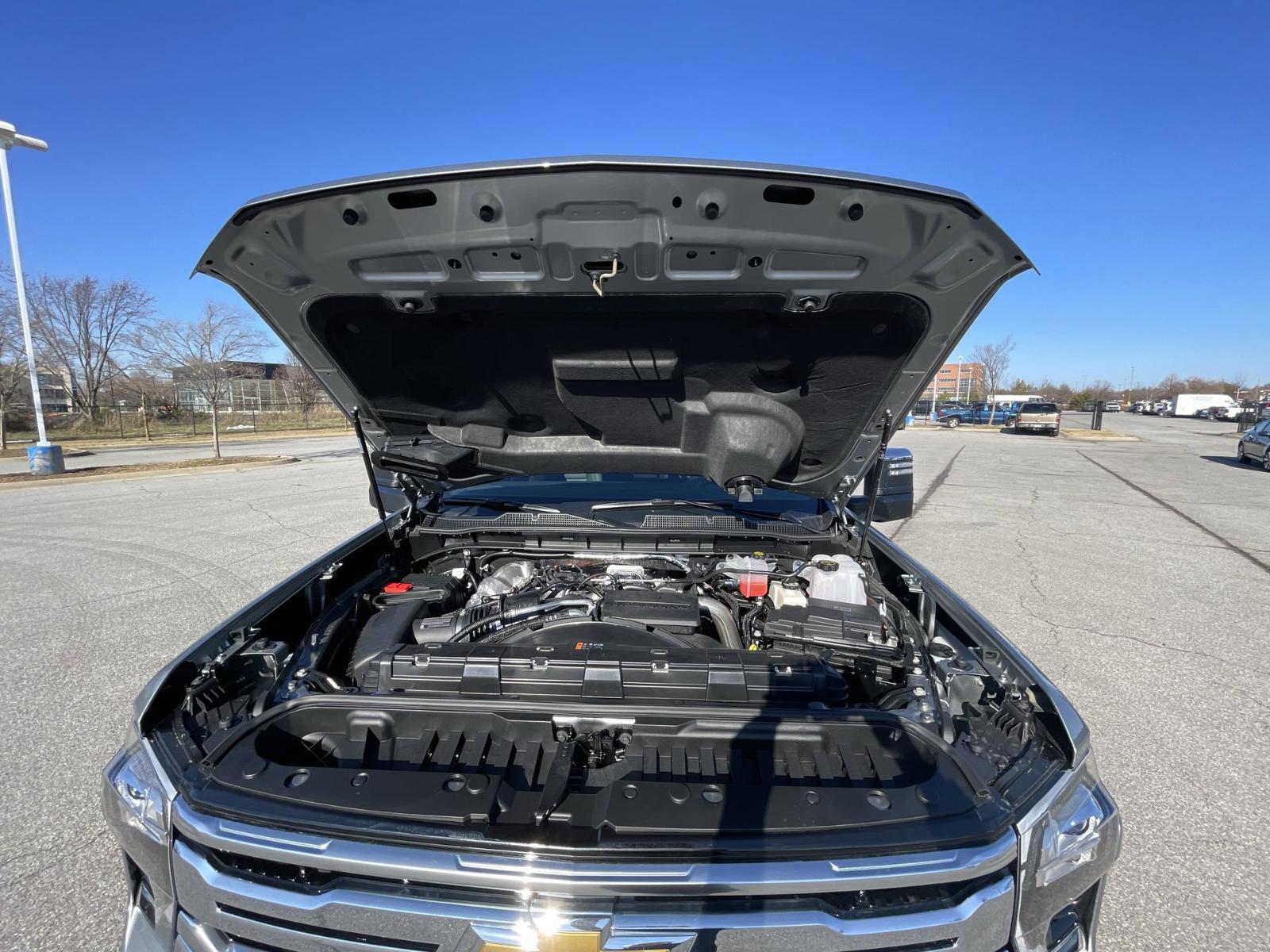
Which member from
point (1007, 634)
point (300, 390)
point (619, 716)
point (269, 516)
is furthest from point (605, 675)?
point (300, 390)

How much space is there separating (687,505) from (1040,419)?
3093 centimetres

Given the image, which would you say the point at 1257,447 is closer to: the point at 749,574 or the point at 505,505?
the point at 749,574

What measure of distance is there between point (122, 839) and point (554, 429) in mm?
1908

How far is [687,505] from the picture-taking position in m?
2.74

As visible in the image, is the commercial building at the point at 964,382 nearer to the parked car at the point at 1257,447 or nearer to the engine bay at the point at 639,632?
the parked car at the point at 1257,447

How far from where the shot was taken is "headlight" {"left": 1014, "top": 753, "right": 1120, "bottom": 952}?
1.21 metres

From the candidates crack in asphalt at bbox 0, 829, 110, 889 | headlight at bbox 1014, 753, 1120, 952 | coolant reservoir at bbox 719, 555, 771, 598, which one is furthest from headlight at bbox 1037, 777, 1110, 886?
crack in asphalt at bbox 0, 829, 110, 889

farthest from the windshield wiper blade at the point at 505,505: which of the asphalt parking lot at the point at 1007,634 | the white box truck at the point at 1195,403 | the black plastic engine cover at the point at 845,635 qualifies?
the white box truck at the point at 1195,403

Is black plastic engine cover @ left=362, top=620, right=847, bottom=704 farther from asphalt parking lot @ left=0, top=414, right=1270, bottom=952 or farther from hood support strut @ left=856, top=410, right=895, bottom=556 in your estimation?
asphalt parking lot @ left=0, top=414, right=1270, bottom=952

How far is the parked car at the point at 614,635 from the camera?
45.7 inches

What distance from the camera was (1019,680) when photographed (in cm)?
166

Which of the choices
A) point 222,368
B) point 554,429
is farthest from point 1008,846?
point 222,368

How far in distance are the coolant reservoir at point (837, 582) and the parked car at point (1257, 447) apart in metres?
18.8

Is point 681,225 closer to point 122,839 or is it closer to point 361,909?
point 361,909
